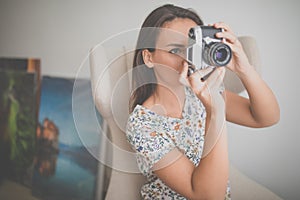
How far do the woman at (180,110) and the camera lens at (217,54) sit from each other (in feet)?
0.06

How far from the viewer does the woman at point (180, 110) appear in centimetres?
76

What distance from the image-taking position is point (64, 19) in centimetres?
165

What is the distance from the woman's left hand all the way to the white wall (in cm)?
46

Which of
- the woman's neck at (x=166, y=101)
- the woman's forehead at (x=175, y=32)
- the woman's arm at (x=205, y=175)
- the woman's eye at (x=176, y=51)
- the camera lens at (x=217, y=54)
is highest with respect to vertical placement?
the woman's forehead at (x=175, y=32)

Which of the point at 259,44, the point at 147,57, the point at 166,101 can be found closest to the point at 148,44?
the point at 147,57

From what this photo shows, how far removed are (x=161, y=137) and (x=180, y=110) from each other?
0.49 feet

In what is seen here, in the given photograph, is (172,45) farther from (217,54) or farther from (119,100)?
(119,100)

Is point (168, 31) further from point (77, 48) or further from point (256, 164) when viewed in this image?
point (77, 48)

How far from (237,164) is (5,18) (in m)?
1.31

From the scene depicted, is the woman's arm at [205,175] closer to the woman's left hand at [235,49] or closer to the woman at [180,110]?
the woman at [180,110]

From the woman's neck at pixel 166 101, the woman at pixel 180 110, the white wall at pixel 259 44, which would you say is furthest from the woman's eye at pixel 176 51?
the white wall at pixel 259 44

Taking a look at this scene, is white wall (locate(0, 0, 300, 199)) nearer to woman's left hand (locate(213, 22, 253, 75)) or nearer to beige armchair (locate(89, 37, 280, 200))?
beige armchair (locate(89, 37, 280, 200))

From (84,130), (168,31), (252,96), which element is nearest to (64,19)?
(84,130)

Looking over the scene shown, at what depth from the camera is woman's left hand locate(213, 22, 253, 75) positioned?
2.62 feet
